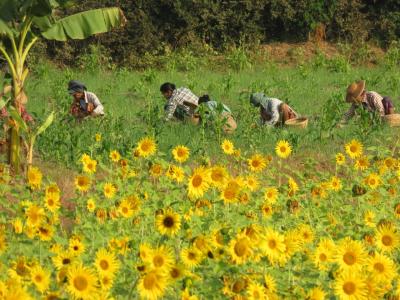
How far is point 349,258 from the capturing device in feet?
10.9

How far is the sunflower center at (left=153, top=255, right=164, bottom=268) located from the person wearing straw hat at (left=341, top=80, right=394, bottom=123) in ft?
24.9

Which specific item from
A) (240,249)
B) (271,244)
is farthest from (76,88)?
(240,249)

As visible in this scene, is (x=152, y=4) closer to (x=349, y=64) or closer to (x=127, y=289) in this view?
(x=349, y=64)

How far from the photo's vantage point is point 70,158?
27.6ft

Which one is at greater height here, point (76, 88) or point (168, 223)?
point (168, 223)

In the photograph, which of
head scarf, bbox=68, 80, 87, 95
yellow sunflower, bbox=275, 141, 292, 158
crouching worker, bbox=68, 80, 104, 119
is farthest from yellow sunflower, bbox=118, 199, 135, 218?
head scarf, bbox=68, 80, 87, 95

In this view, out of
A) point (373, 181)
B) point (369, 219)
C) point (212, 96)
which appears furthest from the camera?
point (212, 96)

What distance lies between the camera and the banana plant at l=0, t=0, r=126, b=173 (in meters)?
7.93

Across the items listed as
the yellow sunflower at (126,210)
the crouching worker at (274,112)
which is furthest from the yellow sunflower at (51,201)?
the crouching worker at (274,112)

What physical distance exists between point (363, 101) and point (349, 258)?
7309 millimetres

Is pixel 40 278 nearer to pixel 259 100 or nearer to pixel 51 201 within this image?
pixel 51 201

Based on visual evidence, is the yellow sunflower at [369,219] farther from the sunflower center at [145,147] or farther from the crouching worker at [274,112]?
the crouching worker at [274,112]

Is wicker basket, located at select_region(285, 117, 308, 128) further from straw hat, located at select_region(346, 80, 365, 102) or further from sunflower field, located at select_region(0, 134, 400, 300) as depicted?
sunflower field, located at select_region(0, 134, 400, 300)

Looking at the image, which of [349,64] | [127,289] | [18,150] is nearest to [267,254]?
[127,289]
